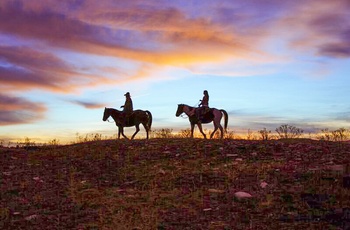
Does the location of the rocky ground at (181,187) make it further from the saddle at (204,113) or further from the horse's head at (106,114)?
the horse's head at (106,114)

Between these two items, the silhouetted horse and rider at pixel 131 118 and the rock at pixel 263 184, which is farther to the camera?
the silhouetted horse and rider at pixel 131 118

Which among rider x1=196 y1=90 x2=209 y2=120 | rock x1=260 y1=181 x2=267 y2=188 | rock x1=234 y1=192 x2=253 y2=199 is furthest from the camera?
rider x1=196 y1=90 x2=209 y2=120

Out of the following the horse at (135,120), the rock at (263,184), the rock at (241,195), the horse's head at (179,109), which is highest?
the horse's head at (179,109)

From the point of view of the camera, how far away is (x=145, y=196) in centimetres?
1162

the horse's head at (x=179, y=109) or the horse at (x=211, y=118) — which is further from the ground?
the horse's head at (x=179, y=109)

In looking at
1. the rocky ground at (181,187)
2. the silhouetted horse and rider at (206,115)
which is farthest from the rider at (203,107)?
the rocky ground at (181,187)

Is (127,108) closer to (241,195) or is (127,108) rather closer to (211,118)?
(211,118)

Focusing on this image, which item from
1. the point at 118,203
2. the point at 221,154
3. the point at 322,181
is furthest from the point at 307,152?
the point at 118,203

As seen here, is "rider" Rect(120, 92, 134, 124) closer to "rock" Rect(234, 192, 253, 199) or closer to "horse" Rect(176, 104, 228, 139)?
"horse" Rect(176, 104, 228, 139)

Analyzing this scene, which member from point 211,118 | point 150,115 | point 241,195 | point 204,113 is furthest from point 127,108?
point 241,195

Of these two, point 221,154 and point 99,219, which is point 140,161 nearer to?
point 221,154

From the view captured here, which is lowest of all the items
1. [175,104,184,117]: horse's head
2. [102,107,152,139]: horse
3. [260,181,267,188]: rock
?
[260,181,267,188]: rock

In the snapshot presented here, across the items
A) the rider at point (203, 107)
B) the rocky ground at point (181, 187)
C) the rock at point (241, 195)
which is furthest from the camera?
the rider at point (203, 107)

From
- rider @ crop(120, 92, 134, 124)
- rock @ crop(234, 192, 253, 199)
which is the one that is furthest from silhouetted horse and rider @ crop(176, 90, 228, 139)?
rock @ crop(234, 192, 253, 199)
